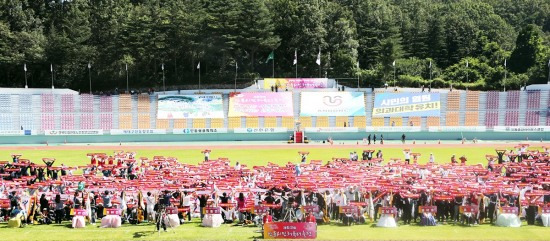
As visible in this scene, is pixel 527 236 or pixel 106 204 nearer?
pixel 527 236

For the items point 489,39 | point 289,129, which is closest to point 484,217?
point 289,129

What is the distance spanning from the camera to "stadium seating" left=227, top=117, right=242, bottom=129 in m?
70.4

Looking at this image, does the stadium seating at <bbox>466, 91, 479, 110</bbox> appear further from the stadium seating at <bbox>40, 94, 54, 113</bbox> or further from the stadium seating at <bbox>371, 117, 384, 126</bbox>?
the stadium seating at <bbox>40, 94, 54, 113</bbox>

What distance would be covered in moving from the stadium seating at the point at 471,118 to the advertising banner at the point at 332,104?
11.7 m

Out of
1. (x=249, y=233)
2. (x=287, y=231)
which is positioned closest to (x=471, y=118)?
(x=249, y=233)

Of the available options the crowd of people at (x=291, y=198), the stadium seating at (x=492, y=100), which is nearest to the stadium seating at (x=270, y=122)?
the stadium seating at (x=492, y=100)

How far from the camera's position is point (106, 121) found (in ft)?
233

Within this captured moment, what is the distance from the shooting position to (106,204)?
77.1 feet

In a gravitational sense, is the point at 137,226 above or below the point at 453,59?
below

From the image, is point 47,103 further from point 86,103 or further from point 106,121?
point 106,121

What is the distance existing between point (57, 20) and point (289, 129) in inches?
2123

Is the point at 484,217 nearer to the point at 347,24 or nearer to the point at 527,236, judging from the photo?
the point at 527,236

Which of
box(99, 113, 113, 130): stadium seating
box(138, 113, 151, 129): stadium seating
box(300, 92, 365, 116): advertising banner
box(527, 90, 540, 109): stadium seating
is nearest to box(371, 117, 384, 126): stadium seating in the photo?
box(300, 92, 365, 116): advertising banner

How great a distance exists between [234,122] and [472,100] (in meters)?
A: 27.9
